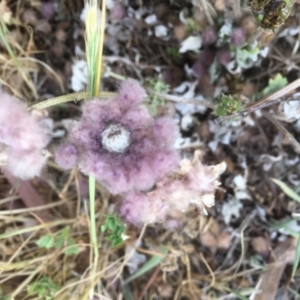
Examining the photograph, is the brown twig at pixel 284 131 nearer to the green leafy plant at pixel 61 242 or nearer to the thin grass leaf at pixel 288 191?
the thin grass leaf at pixel 288 191

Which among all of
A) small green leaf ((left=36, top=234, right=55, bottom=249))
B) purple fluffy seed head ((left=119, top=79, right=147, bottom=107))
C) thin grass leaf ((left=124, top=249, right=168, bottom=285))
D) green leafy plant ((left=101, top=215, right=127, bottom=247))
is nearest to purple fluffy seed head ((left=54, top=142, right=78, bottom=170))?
purple fluffy seed head ((left=119, top=79, right=147, bottom=107))

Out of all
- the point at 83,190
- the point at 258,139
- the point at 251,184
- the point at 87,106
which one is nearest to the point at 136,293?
the point at 83,190

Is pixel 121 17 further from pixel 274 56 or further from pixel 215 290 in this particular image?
pixel 215 290

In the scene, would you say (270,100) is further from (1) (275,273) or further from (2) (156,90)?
(1) (275,273)

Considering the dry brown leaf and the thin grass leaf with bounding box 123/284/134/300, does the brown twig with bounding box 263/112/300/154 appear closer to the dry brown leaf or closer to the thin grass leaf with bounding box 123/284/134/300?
the dry brown leaf

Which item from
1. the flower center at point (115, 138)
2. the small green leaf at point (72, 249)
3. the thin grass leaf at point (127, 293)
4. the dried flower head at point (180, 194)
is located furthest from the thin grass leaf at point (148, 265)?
the flower center at point (115, 138)

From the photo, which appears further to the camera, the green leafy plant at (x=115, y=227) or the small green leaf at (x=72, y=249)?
the small green leaf at (x=72, y=249)

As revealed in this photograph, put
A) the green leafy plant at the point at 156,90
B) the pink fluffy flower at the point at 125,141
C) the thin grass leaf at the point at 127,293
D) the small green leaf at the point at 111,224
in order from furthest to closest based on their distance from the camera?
the thin grass leaf at the point at 127,293 → the green leafy plant at the point at 156,90 → the small green leaf at the point at 111,224 → the pink fluffy flower at the point at 125,141

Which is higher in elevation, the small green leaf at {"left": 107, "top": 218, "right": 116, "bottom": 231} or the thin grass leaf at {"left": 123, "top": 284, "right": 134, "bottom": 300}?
the small green leaf at {"left": 107, "top": 218, "right": 116, "bottom": 231}
